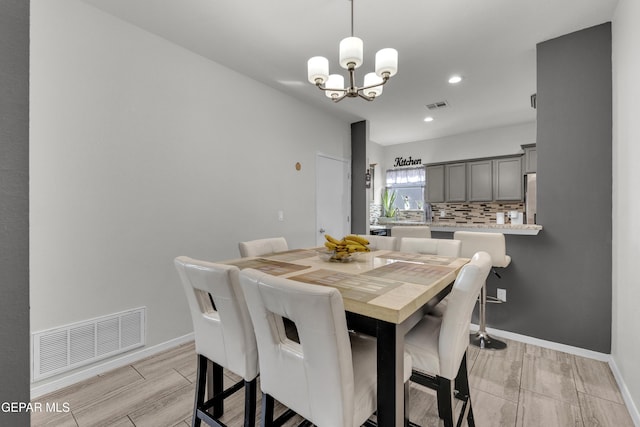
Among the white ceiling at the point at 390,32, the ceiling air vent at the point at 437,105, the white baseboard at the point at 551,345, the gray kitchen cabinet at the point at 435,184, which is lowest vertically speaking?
the white baseboard at the point at 551,345

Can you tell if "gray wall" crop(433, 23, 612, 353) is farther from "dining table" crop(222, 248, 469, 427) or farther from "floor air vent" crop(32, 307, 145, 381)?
"floor air vent" crop(32, 307, 145, 381)

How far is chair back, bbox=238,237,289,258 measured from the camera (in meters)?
2.16

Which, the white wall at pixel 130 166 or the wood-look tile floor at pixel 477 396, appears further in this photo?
the white wall at pixel 130 166

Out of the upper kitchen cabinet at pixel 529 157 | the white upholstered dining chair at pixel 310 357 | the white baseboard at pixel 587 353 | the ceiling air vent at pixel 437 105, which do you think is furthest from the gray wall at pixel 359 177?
the white upholstered dining chair at pixel 310 357

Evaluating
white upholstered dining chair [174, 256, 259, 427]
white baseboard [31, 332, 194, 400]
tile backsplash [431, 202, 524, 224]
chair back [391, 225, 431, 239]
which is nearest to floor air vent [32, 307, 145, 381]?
white baseboard [31, 332, 194, 400]

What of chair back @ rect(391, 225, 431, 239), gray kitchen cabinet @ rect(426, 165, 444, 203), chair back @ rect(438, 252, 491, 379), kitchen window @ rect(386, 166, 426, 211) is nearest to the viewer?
chair back @ rect(438, 252, 491, 379)

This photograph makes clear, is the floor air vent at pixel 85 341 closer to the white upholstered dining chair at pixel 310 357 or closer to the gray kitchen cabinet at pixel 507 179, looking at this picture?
the white upholstered dining chair at pixel 310 357

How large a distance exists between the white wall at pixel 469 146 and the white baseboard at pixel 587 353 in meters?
3.60

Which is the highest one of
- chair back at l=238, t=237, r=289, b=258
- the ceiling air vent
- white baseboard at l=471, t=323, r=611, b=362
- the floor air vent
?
the ceiling air vent

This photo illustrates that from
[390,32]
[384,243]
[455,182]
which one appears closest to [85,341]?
[384,243]

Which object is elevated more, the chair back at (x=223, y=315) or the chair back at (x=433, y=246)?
the chair back at (x=433, y=246)

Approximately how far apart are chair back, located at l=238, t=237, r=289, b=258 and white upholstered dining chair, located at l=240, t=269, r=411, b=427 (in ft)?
3.60

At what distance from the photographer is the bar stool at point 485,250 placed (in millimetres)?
2414

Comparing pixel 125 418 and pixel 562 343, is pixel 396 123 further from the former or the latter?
pixel 125 418
